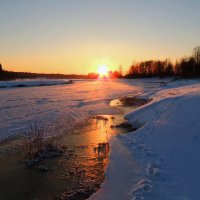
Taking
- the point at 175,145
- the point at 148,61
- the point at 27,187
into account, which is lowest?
the point at 27,187

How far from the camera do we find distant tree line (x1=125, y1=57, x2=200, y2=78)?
81812mm

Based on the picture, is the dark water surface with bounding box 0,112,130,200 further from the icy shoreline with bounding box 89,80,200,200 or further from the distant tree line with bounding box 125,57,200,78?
the distant tree line with bounding box 125,57,200,78

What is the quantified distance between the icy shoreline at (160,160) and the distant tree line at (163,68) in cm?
6719

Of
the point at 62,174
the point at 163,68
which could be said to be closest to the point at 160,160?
the point at 62,174

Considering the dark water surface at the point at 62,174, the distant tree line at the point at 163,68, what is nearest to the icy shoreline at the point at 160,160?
the dark water surface at the point at 62,174

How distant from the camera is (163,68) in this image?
11581cm

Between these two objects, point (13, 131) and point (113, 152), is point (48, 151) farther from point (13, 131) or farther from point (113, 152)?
point (13, 131)

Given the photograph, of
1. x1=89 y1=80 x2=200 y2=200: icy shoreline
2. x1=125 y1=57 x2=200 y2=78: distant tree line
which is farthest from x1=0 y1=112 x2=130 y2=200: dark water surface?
x1=125 y1=57 x2=200 y2=78: distant tree line

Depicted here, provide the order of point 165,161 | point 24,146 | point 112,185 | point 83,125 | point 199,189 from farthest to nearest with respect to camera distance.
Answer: point 83,125, point 24,146, point 165,161, point 112,185, point 199,189

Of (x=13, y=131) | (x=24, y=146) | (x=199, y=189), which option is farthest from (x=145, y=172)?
(x=13, y=131)

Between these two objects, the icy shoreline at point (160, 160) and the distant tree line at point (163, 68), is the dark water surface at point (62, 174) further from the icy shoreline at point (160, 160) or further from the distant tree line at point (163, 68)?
the distant tree line at point (163, 68)

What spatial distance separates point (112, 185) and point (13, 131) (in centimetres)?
707

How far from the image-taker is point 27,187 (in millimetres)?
6863

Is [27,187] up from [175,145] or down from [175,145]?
down
